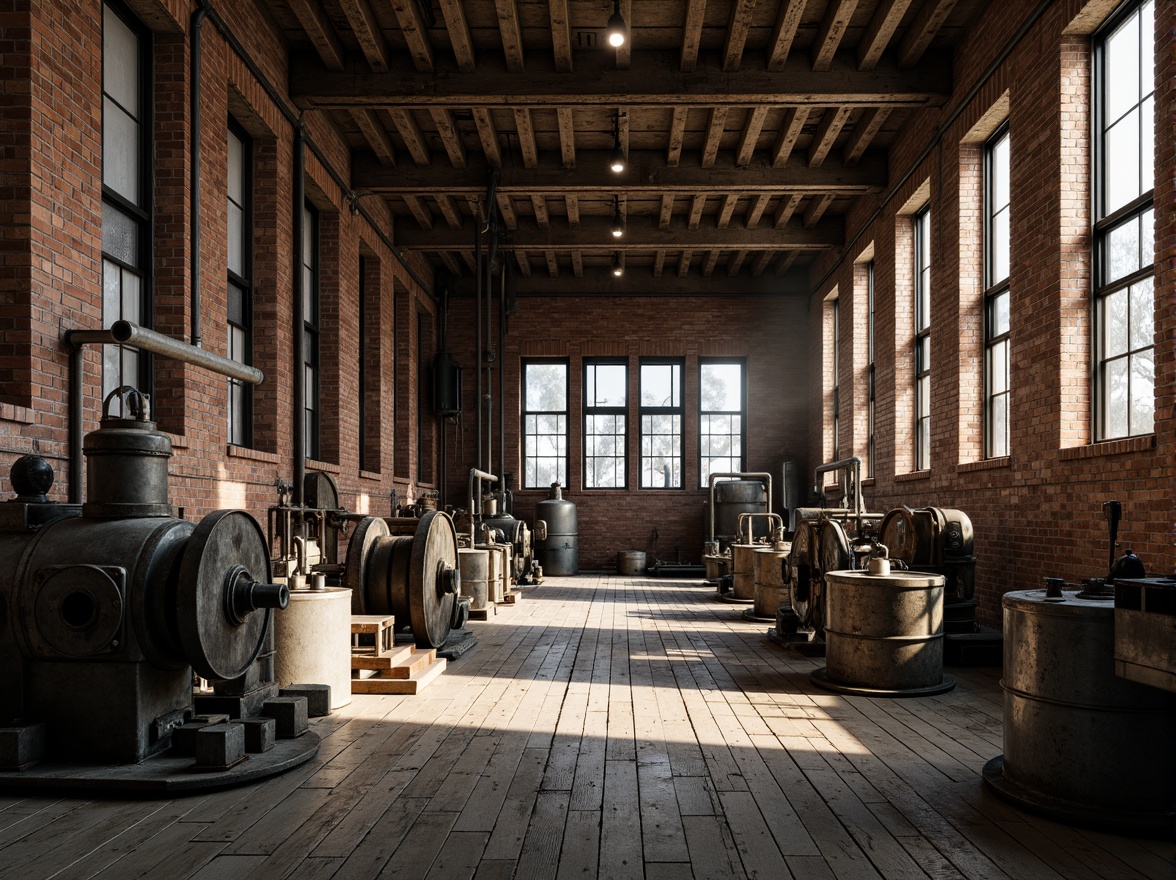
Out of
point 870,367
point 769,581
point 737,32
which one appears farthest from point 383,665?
point 870,367

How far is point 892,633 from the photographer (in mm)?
5562

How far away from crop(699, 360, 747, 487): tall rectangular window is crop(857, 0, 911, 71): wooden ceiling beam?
26.6ft

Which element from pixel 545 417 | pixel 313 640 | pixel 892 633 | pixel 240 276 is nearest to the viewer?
pixel 313 640

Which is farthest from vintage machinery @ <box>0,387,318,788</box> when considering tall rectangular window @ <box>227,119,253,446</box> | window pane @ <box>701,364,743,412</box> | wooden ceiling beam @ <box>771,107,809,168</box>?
window pane @ <box>701,364,743,412</box>

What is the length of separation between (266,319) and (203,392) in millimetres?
1734

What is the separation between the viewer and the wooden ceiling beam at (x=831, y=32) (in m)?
7.87

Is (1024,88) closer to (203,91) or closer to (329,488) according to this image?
(203,91)

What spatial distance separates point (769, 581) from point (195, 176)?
6.44 metres

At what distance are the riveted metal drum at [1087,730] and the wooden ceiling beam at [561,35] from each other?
20.9 ft

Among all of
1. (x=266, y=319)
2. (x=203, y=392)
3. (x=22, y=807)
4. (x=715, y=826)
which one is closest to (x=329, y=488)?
(x=266, y=319)

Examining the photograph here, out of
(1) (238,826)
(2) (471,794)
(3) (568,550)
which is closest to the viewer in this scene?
(1) (238,826)

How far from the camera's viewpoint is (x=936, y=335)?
31.6 ft

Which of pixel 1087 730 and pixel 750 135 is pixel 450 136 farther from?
pixel 1087 730

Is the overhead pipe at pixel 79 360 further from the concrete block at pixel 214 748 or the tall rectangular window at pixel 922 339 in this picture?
the tall rectangular window at pixel 922 339
